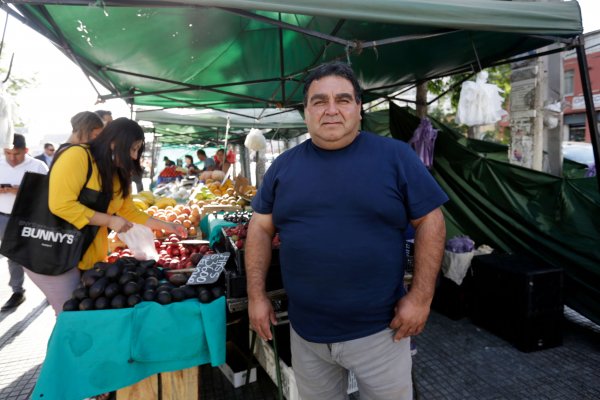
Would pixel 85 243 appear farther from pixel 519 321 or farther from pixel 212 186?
pixel 212 186

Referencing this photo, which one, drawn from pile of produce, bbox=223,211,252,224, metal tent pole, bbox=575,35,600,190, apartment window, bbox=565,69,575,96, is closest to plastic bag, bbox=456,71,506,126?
metal tent pole, bbox=575,35,600,190

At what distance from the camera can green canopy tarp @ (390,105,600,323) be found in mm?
3754

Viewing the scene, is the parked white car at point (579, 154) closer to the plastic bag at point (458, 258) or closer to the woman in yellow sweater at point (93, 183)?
the plastic bag at point (458, 258)

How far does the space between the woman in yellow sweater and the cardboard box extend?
134 centimetres

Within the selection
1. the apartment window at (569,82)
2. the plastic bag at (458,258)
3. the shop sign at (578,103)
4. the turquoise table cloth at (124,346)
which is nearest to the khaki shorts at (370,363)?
the turquoise table cloth at (124,346)

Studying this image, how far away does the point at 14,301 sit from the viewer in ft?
15.3

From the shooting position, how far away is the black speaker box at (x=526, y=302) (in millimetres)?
3521

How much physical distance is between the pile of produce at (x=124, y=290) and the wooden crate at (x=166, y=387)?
493mm

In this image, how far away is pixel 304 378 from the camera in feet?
6.33

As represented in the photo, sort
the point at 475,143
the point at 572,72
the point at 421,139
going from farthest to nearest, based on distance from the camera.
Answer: the point at 572,72
the point at 475,143
the point at 421,139

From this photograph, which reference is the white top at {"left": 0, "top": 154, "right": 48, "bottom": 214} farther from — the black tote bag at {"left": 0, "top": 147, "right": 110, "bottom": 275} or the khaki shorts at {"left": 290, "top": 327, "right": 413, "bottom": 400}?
the khaki shorts at {"left": 290, "top": 327, "right": 413, "bottom": 400}

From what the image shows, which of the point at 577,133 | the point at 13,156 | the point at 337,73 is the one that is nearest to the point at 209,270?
the point at 337,73

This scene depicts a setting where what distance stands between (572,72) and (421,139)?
25.2 m

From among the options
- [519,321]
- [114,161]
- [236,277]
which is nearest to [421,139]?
[519,321]
